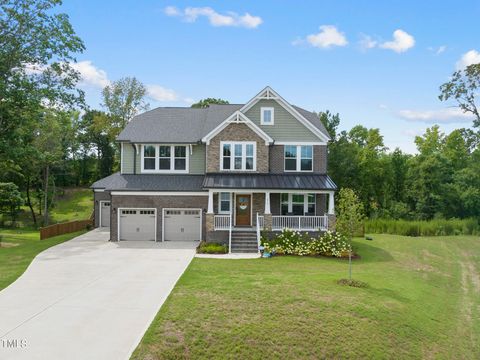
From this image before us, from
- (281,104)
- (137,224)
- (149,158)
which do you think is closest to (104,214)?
(137,224)

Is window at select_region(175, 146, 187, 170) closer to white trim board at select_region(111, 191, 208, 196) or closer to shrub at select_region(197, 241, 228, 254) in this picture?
white trim board at select_region(111, 191, 208, 196)

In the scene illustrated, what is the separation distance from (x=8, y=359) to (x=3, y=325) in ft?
6.48

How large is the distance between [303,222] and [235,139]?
6.66 meters

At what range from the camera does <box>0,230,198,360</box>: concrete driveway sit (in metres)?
9.02

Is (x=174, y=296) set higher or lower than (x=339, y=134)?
lower

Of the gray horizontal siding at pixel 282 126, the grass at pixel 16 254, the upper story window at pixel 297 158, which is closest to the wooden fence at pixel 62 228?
the grass at pixel 16 254

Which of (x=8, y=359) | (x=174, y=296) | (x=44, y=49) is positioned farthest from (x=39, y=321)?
(x=44, y=49)

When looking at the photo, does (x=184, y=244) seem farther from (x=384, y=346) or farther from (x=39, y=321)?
(x=384, y=346)

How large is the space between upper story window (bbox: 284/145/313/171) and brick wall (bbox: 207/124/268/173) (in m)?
1.62

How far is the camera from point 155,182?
24688mm

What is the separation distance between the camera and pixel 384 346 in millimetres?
10547

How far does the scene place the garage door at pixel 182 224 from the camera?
24531 millimetres

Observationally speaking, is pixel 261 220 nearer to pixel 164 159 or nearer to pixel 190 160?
pixel 190 160

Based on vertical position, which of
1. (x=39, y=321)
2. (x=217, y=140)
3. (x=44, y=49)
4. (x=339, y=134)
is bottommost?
(x=39, y=321)
